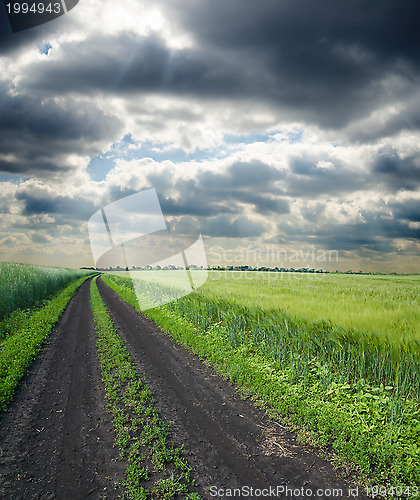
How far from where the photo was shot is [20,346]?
10.3m

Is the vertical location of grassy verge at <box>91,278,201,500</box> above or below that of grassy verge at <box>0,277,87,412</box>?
below

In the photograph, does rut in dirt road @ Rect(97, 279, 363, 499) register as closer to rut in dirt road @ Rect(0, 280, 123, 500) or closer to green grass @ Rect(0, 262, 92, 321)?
rut in dirt road @ Rect(0, 280, 123, 500)

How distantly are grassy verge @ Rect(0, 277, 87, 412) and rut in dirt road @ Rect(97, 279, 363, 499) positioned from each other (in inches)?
130

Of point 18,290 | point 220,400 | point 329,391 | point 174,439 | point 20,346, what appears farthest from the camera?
point 18,290

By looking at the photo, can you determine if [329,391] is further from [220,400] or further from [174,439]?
[174,439]

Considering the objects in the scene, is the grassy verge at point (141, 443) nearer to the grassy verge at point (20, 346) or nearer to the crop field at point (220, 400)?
the crop field at point (220, 400)

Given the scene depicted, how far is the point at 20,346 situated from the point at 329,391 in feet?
33.9

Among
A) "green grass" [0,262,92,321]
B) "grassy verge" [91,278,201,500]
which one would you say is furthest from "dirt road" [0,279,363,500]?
"green grass" [0,262,92,321]

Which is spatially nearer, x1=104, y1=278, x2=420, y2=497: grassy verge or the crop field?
the crop field

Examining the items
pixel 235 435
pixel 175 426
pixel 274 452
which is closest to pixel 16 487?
pixel 175 426

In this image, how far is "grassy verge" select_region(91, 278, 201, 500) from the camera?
13.0ft

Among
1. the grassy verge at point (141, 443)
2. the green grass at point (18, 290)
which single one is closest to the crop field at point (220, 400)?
the grassy verge at point (141, 443)

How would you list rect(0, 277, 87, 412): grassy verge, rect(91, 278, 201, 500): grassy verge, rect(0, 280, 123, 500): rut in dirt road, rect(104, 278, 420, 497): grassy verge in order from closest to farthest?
1. rect(91, 278, 201, 500): grassy verge
2. rect(0, 280, 123, 500): rut in dirt road
3. rect(104, 278, 420, 497): grassy verge
4. rect(0, 277, 87, 412): grassy verge

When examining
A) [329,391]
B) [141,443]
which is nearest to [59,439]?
[141,443]
